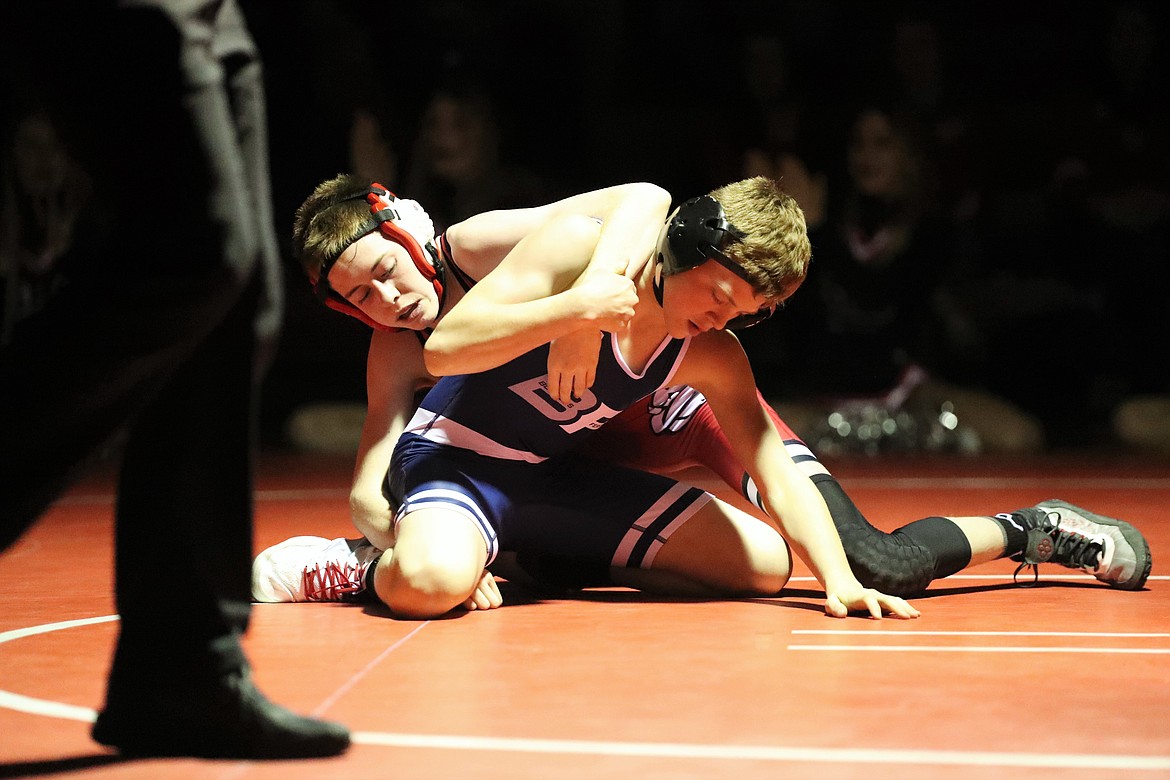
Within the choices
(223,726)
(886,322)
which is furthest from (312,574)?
(886,322)

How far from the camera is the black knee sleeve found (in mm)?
2633

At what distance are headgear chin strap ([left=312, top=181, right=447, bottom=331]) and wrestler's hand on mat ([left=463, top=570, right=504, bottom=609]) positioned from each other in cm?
54

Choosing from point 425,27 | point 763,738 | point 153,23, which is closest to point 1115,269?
point 425,27

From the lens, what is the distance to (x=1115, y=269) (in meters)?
6.30

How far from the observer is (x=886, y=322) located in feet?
19.6

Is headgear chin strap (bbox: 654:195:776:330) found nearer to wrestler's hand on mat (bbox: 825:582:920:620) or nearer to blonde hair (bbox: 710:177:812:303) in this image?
blonde hair (bbox: 710:177:812:303)

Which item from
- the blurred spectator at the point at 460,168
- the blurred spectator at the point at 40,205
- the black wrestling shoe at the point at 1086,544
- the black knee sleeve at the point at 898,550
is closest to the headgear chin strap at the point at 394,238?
the black knee sleeve at the point at 898,550

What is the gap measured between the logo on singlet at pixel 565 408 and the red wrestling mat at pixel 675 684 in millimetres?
322

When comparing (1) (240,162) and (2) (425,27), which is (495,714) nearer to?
(1) (240,162)

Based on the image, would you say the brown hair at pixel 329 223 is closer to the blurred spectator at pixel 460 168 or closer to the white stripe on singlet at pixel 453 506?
the white stripe on singlet at pixel 453 506

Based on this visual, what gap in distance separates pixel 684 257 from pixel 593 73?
4.81m

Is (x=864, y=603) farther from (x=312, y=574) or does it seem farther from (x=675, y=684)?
(x=312, y=574)

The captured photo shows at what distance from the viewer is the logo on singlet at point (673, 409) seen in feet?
9.64

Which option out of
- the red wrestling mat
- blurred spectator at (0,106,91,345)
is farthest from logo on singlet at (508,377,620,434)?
blurred spectator at (0,106,91,345)
